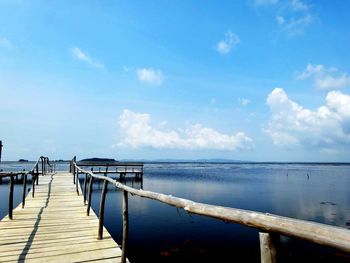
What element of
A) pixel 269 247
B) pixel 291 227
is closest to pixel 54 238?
pixel 269 247

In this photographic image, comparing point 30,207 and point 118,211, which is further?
point 118,211

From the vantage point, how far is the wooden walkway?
5734 millimetres

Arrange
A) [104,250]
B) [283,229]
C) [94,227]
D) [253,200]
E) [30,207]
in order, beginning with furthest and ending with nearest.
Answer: [253,200], [30,207], [94,227], [104,250], [283,229]

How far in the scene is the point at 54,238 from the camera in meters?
7.02

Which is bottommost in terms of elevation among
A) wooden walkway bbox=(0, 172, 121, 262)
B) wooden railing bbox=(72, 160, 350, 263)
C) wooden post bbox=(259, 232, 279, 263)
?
wooden walkway bbox=(0, 172, 121, 262)

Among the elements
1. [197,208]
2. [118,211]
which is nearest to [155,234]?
[118,211]

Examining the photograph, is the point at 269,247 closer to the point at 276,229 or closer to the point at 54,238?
the point at 276,229

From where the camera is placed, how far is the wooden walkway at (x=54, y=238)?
5.73m

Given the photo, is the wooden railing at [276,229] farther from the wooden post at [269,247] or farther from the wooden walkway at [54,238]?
the wooden walkway at [54,238]

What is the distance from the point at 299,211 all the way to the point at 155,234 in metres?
13.1

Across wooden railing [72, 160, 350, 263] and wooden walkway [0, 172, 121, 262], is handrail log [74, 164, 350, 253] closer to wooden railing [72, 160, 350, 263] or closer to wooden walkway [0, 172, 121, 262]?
wooden railing [72, 160, 350, 263]

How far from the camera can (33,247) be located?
6293mm

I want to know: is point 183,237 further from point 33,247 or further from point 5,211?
point 5,211

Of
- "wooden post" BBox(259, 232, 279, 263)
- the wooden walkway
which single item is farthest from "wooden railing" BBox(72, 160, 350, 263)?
the wooden walkway
